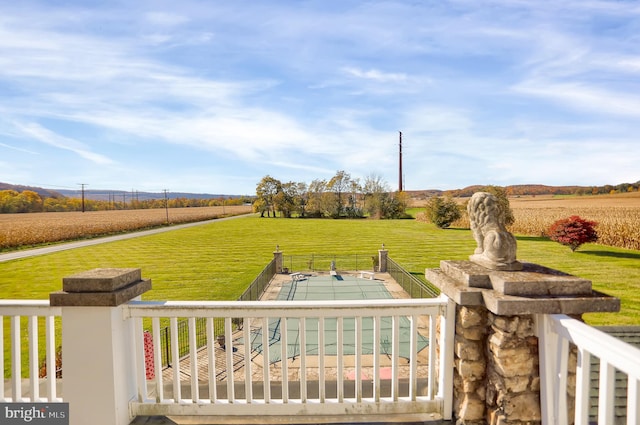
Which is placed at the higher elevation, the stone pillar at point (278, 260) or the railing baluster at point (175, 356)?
the railing baluster at point (175, 356)

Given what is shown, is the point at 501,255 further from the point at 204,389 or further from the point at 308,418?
the point at 204,389

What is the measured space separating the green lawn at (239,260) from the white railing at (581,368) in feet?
31.7

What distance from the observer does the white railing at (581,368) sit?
62.7 inches

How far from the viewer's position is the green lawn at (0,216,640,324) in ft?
49.5

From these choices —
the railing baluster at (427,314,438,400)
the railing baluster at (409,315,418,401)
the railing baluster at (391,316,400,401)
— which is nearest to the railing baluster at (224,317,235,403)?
the railing baluster at (391,316,400,401)

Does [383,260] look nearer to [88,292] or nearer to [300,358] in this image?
[300,358]

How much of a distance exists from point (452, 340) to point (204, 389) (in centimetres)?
263

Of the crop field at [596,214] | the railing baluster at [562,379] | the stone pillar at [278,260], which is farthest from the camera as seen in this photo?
the crop field at [596,214]

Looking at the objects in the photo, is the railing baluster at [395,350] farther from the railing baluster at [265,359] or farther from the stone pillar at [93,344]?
the stone pillar at [93,344]

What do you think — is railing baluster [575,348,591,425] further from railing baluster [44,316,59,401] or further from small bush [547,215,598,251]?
small bush [547,215,598,251]

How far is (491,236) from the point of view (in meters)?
2.67

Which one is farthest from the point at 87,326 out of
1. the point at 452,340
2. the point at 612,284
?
the point at 612,284

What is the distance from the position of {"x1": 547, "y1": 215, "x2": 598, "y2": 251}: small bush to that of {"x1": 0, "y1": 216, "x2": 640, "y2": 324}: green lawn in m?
0.79

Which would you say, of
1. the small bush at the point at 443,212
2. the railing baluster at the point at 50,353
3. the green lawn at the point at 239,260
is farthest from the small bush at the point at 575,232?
the railing baluster at the point at 50,353
